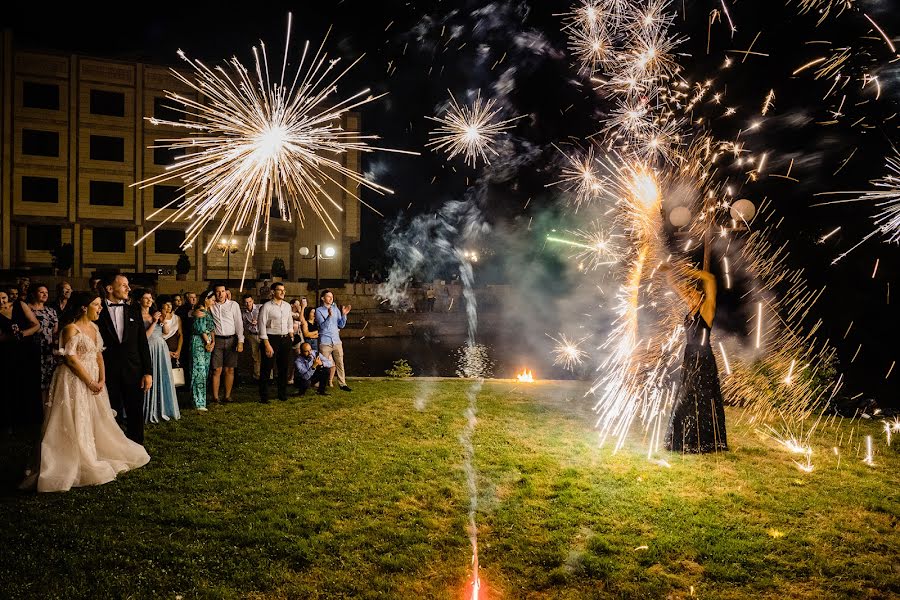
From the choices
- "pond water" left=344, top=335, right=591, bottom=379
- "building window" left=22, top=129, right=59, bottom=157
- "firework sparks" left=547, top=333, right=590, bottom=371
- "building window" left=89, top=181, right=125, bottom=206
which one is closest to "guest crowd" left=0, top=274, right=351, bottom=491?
"pond water" left=344, top=335, right=591, bottom=379

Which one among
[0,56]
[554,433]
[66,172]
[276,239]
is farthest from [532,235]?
[554,433]

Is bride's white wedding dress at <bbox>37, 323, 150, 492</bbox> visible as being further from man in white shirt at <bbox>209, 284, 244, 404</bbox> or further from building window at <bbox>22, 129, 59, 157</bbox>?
building window at <bbox>22, 129, 59, 157</bbox>

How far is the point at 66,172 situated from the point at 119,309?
38.8 metres

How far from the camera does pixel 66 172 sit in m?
37.0

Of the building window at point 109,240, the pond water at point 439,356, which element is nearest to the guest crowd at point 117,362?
the pond water at point 439,356

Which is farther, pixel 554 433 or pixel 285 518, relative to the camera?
pixel 554 433

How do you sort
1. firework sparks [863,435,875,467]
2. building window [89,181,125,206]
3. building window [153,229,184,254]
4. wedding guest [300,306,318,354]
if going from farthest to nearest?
building window [153,229,184,254]
building window [89,181,125,206]
wedding guest [300,306,318,354]
firework sparks [863,435,875,467]

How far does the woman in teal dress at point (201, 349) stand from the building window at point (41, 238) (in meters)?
36.3

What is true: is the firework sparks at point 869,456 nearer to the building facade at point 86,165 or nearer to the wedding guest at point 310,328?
the wedding guest at point 310,328

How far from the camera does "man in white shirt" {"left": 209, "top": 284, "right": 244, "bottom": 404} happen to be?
9.33 meters

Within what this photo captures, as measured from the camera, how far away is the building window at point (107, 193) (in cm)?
3784

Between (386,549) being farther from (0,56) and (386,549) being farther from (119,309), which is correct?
(0,56)

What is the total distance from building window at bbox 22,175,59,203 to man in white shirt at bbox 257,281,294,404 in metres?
37.1

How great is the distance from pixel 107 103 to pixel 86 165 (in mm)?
4606
